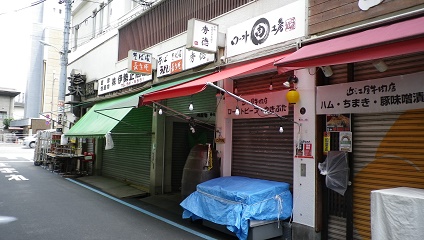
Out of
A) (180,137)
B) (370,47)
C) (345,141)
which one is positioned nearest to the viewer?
(370,47)

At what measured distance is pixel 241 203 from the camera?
6215mm

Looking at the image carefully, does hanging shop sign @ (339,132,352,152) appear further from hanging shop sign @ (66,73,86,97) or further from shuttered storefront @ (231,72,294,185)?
hanging shop sign @ (66,73,86,97)

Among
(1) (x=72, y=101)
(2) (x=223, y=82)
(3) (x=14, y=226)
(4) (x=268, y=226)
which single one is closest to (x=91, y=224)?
(3) (x=14, y=226)

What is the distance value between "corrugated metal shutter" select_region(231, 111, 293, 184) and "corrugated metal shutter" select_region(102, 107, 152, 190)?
4.61 meters

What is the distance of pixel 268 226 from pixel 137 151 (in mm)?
8255

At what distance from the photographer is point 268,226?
6.51 m

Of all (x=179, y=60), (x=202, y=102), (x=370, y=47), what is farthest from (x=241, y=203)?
(x=179, y=60)

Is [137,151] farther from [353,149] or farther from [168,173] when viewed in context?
[353,149]

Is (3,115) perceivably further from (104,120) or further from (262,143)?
(262,143)

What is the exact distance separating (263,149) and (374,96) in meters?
3.08

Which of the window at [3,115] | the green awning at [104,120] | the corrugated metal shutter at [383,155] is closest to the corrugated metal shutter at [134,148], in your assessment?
the green awning at [104,120]

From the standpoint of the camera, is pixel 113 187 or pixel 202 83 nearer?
pixel 202 83

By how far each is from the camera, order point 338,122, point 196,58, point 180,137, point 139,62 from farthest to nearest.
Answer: point 180,137 → point 139,62 → point 196,58 → point 338,122

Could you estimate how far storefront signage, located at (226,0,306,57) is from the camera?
688cm
